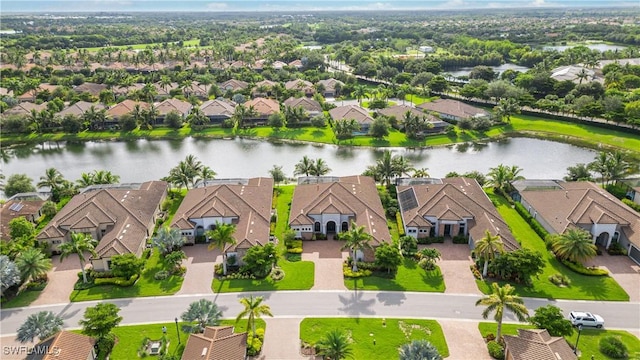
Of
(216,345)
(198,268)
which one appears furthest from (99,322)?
(198,268)

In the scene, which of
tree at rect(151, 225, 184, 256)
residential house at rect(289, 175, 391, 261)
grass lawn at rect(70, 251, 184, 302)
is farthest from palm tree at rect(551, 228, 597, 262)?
tree at rect(151, 225, 184, 256)

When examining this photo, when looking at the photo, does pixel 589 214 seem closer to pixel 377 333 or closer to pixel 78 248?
pixel 377 333

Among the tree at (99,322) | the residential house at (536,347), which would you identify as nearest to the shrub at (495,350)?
the residential house at (536,347)

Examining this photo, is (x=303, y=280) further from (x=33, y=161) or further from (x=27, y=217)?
(x=33, y=161)

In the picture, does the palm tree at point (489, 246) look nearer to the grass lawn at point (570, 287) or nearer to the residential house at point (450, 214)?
the grass lawn at point (570, 287)

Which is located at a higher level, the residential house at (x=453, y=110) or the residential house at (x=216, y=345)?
the residential house at (x=453, y=110)

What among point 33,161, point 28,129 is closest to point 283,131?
point 33,161

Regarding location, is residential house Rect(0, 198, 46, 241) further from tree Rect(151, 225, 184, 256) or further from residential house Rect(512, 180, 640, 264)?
residential house Rect(512, 180, 640, 264)
